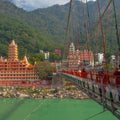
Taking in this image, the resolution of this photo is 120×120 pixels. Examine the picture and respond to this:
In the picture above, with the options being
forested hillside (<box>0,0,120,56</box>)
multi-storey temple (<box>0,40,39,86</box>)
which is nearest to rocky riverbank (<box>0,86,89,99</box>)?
multi-storey temple (<box>0,40,39,86</box>)

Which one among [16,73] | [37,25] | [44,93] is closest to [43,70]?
[16,73]

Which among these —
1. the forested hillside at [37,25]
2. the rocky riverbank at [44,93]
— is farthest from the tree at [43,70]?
the forested hillside at [37,25]

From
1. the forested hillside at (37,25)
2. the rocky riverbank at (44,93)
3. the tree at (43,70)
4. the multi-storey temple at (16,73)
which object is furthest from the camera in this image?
the forested hillside at (37,25)

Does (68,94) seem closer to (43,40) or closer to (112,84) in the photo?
(112,84)

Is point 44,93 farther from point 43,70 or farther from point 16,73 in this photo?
point 16,73

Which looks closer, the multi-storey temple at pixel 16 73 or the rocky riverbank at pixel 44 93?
the rocky riverbank at pixel 44 93

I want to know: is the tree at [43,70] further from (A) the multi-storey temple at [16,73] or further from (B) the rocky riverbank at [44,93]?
(B) the rocky riverbank at [44,93]

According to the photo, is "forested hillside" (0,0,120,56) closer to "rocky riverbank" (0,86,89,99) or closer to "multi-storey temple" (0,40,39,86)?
"rocky riverbank" (0,86,89,99)

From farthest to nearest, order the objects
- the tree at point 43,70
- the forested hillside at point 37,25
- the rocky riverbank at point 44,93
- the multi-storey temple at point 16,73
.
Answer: the forested hillside at point 37,25, the multi-storey temple at point 16,73, the tree at point 43,70, the rocky riverbank at point 44,93
